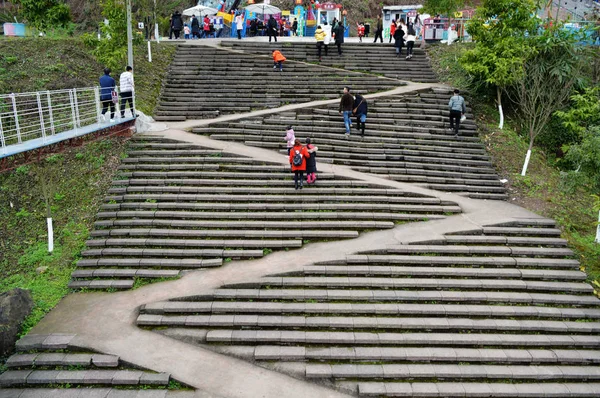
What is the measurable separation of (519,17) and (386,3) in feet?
92.9

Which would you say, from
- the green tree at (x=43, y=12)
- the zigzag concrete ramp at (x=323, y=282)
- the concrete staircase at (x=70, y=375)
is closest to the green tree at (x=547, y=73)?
the zigzag concrete ramp at (x=323, y=282)

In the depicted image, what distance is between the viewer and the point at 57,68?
1762 cm

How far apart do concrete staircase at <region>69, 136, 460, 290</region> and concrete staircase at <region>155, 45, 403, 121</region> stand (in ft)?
11.6

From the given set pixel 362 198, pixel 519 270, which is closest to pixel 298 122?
pixel 362 198

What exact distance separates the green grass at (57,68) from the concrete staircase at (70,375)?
9.82 meters

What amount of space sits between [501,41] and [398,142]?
5.56 m

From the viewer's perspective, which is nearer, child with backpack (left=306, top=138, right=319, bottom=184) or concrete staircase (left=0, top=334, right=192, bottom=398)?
concrete staircase (left=0, top=334, right=192, bottom=398)

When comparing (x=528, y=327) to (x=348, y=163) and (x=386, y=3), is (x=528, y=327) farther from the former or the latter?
(x=386, y=3)

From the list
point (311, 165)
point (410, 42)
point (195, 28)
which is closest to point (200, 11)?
point (195, 28)

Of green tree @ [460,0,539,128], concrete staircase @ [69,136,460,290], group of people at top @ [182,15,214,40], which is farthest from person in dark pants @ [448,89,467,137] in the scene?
group of people at top @ [182,15,214,40]

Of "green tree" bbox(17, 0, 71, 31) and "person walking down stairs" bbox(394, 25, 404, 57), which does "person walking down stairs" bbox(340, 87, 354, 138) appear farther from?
"green tree" bbox(17, 0, 71, 31)

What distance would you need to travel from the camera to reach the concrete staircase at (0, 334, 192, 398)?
8.06 metres

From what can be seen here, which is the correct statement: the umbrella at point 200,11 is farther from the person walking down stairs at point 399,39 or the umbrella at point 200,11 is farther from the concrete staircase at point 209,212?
the concrete staircase at point 209,212

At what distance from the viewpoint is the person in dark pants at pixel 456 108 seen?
15898 mm
